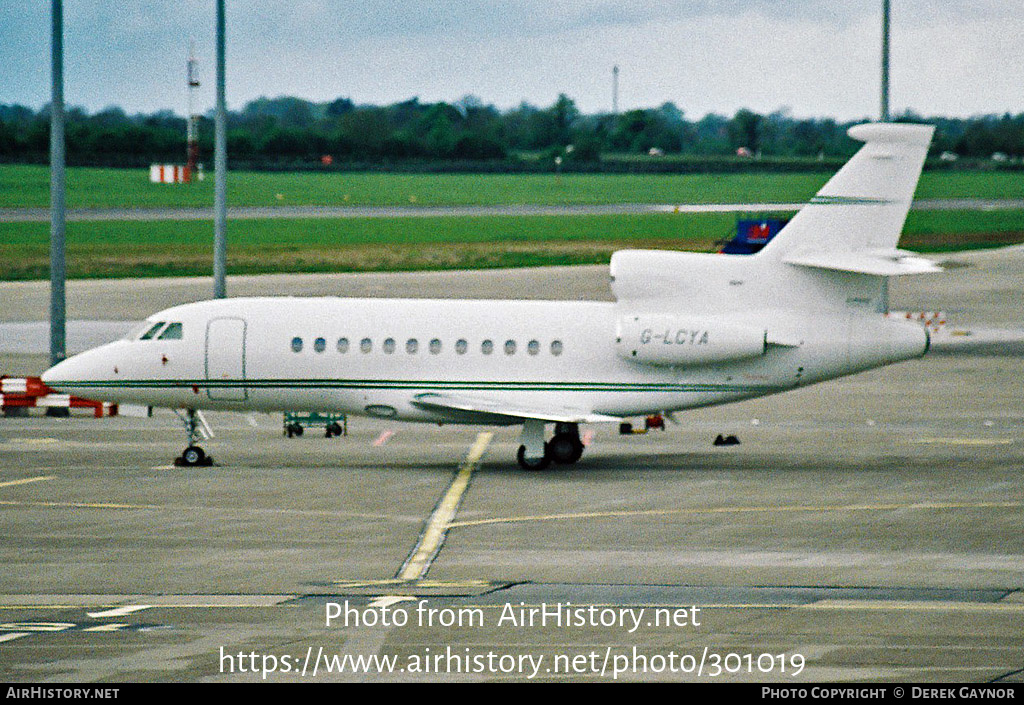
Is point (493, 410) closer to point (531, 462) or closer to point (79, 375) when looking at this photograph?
point (531, 462)

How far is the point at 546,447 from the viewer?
32.9 m

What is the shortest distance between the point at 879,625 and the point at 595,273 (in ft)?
194

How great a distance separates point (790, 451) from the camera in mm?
35438

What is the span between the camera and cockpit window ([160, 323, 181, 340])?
32781 mm

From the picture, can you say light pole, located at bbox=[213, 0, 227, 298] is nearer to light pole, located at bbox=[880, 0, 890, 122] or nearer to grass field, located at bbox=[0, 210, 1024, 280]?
light pole, located at bbox=[880, 0, 890, 122]

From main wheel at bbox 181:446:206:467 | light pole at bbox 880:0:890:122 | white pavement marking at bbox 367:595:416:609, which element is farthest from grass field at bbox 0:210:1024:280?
white pavement marking at bbox 367:595:416:609

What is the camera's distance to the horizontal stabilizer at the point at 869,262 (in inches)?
1216

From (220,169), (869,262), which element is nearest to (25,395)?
(220,169)

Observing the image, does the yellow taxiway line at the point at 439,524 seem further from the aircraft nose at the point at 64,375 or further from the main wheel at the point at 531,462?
the aircraft nose at the point at 64,375

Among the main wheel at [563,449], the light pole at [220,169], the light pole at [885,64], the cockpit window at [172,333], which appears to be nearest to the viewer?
the cockpit window at [172,333]

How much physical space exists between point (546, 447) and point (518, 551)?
8.76m

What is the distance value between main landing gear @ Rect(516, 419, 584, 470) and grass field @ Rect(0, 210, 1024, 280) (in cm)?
4653

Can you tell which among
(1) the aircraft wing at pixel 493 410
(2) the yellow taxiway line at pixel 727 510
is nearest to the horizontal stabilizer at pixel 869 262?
(2) the yellow taxiway line at pixel 727 510

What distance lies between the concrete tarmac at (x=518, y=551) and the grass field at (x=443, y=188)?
94694 millimetres
